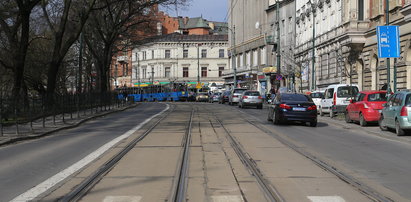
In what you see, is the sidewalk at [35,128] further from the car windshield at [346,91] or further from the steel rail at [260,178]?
the car windshield at [346,91]

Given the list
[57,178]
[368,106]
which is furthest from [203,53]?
[57,178]

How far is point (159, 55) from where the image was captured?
9844 cm

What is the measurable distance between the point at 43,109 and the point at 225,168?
1426 centimetres

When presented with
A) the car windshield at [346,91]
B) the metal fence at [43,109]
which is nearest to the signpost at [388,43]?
the car windshield at [346,91]

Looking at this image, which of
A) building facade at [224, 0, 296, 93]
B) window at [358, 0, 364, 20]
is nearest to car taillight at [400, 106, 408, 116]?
window at [358, 0, 364, 20]

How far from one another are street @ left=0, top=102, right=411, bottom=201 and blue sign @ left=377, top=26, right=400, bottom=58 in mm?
7566

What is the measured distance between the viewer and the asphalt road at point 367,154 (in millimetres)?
8703

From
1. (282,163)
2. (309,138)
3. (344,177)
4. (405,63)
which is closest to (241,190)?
(344,177)

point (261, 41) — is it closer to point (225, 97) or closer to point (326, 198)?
point (225, 97)

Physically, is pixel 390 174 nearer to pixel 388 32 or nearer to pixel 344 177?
pixel 344 177

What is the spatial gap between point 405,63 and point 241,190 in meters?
24.9

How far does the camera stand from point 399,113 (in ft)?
54.3

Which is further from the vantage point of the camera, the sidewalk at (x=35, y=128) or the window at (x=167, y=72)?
the window at (x=167, y=72)

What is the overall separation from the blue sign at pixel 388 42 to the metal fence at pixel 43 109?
49.6 feet
